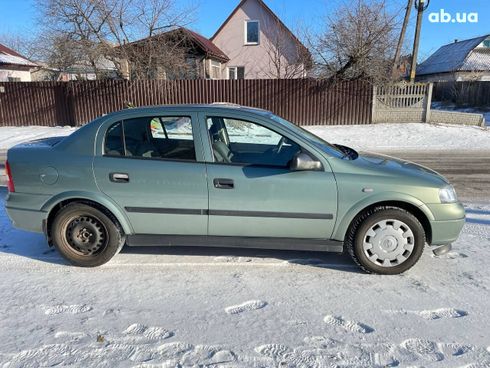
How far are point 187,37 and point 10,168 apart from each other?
17.2 metres

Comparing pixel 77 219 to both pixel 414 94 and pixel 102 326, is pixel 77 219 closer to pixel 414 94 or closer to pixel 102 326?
pixel 102 326

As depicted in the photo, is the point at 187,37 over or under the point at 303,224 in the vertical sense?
over

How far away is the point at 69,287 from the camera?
3508 mm

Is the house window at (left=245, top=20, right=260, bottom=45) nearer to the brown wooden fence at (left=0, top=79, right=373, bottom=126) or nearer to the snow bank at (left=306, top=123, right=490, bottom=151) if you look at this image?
the brown wooden fence at (left=0, top=79, right=373, bottom=126)

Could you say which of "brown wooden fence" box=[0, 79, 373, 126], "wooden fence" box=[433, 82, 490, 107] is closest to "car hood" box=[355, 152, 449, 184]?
"brown wooden fence" box=[0, 79, 373, 126]

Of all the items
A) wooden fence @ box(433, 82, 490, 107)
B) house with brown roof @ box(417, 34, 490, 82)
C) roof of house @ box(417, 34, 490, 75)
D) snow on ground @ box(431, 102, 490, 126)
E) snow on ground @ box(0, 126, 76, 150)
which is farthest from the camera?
roof of house @ box(417, 34, 490, 75)

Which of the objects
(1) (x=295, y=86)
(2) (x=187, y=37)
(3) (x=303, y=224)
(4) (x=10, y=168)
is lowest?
(3) (x=303, y=224)

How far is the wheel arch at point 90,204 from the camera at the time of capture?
3771 mm

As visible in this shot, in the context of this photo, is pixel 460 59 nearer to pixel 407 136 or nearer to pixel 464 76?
pixel 464 76

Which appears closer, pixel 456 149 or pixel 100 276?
pixel 100 276

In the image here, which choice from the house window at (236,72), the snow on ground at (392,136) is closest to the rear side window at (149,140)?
the snow on ground at (392,136)

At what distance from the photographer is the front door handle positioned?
3.63 meters

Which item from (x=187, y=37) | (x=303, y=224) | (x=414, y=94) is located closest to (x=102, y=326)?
(x=303, y=224)

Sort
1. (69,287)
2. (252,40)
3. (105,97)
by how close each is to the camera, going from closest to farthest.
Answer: (69,287) < (105,97) < (252,40)
